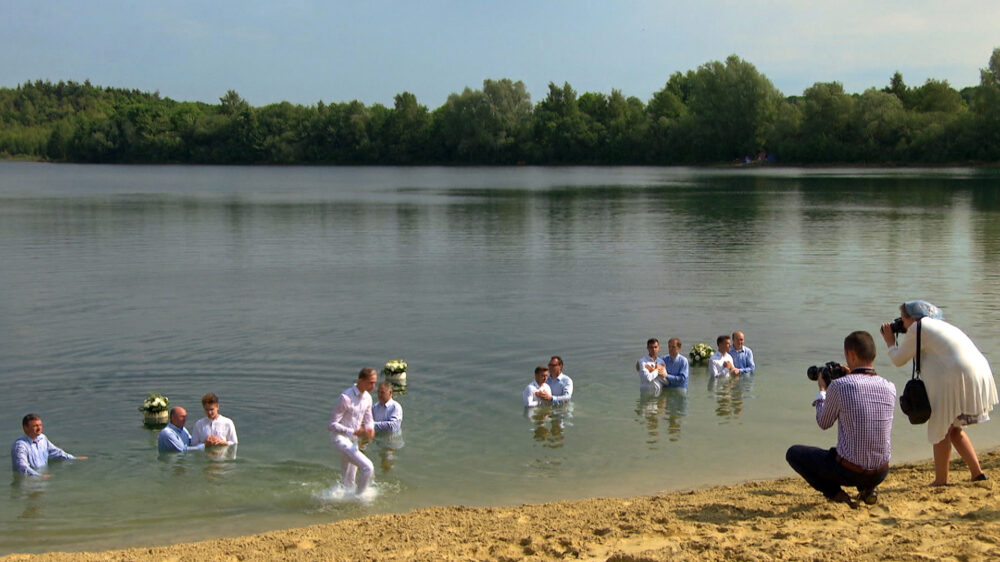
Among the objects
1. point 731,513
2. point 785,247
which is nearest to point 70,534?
point 731,513

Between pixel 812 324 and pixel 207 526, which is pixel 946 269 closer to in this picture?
pixel 812 324

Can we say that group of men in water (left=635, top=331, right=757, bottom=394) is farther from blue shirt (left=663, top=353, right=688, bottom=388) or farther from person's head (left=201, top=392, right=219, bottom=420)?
person's head (left=201, top=392, right=219, bottom=420)

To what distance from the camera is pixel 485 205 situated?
214 ft

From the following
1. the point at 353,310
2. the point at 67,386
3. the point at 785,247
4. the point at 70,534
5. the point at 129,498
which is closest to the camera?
the point at 70,534

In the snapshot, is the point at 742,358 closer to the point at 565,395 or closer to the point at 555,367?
the point at 565,395

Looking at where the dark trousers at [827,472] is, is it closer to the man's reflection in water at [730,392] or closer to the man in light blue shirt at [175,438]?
the man's reflection in water at [730,392]

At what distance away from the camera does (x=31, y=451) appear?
12289 millimetres

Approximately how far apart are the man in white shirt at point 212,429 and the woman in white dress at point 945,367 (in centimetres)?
870

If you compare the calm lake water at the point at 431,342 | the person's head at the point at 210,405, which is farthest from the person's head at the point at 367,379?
the person's head at the point at 210,405

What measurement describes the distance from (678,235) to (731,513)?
1343 inches

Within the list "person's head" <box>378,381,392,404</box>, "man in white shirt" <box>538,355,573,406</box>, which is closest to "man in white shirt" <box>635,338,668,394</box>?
"man in white shirt" <box>538,355,573,406</box>

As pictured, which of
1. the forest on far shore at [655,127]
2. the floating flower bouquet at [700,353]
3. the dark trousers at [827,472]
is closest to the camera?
the dark trousers at [827,472]

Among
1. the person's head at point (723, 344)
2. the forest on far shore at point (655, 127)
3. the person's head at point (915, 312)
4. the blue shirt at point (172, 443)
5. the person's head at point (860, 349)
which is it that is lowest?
the blue shirt at point (172, 443)

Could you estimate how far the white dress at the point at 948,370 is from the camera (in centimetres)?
877
